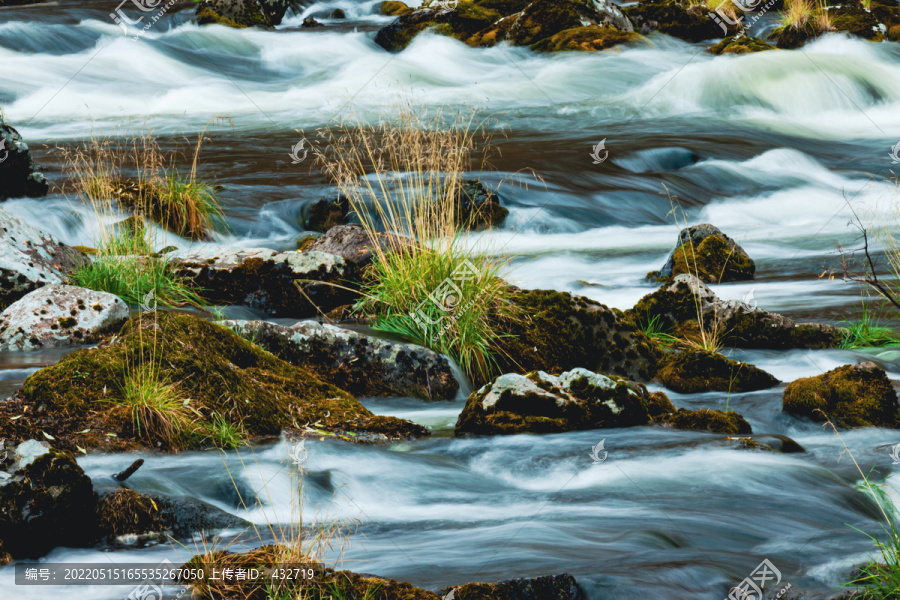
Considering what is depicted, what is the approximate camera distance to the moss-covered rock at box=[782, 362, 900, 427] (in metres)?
5.77

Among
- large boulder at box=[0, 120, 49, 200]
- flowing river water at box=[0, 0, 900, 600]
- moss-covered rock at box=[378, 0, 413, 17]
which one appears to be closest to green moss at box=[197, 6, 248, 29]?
flowing river water at box=[0, 0, 900, 600]

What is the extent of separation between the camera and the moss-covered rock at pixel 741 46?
2109 cm

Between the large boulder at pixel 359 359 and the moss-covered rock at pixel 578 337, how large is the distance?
2.36ft

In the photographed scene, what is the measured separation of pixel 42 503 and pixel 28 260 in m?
4.21

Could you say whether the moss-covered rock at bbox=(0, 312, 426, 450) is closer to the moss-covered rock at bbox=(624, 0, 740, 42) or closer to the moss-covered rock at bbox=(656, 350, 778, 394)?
the moss-covered rock at bbox=(656, 350, 778, 394)

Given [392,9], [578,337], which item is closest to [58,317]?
[578,337]

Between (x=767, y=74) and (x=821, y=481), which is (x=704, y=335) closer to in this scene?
(x=821, y=481)

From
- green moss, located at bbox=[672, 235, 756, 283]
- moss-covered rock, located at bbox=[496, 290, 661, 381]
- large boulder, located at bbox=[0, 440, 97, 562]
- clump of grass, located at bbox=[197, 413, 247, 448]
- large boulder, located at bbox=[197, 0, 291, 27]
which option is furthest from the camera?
large boulder, located at bbox=[197, 0, 291, 27]

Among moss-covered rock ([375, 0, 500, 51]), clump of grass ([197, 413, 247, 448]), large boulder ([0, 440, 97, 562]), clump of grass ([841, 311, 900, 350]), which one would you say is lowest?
clump of grass ([841, 311, 900, 350])

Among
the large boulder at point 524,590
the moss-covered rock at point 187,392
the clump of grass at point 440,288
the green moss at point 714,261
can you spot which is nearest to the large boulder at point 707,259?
the green moss at point 714,261

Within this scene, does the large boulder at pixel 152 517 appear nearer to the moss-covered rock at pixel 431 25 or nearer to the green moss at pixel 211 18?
the moss-covered rock at pixel 431 25

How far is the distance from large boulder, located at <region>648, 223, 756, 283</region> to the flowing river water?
1.08ft

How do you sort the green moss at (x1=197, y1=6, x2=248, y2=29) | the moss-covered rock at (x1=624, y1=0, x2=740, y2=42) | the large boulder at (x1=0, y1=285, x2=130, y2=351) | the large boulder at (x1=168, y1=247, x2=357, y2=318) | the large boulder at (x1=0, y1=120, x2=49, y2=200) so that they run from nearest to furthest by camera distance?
the large boulder at (x1=0, y1=285, x2=130, y2=351)
the large boulder at (x1=168, y1=247, x2=357, y2=318)
the large boulder at (x1=0, y1=120, x2=49, y2=200)
the moss-covered rock at (x1=624, y1=0, x2=740, y2=42)
the green moss at (x1=197, y1=6, x2=248, y2=29)

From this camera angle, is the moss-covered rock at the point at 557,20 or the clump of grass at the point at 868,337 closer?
the clump of grass at the point at 868,337
